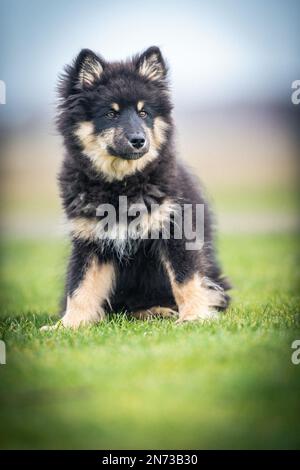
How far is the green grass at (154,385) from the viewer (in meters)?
2.82

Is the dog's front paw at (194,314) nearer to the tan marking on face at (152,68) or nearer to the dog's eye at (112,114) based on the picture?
the dog's eye at (112,114)

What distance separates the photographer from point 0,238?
4.95 m

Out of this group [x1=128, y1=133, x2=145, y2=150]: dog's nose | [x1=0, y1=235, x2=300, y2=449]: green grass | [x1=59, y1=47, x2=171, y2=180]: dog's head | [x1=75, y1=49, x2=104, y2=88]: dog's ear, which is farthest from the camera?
[x1=75, y1=49, x2=104, y2=88]: dog's ear

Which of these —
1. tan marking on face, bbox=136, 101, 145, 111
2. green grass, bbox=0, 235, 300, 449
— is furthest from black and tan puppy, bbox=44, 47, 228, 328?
green grass, bbox=0, 235, 300, 449

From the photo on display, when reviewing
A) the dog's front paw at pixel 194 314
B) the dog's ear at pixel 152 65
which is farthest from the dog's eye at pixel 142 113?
the dog's front paw at pixel 194 314

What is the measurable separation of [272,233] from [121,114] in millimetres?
6342

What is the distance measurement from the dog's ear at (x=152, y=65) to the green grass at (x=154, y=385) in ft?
5.38

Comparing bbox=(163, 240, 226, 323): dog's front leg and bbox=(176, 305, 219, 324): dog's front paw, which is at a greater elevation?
bbox=(163, 240, 226, 323): dog's front leg

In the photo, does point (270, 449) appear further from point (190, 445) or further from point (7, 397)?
point (7, 397)

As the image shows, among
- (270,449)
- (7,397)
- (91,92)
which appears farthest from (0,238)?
(270,449)

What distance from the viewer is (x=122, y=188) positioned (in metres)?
4.38

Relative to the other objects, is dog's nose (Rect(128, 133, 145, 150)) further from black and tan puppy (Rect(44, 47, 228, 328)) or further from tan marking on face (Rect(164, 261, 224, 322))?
tan marking on face (Rect(164, 261, 224, 322))

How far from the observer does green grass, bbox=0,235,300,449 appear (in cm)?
282

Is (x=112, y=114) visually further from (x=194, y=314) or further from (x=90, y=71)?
(x=194, y=314)
